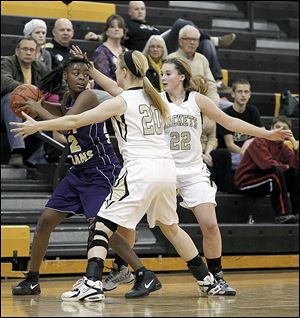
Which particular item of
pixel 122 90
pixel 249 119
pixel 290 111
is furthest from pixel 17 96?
pixel 290 111

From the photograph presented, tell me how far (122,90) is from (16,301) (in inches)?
66.5

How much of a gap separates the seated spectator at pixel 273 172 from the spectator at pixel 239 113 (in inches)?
11.0

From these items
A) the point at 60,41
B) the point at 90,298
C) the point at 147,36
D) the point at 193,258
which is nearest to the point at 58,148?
the point at 60,41

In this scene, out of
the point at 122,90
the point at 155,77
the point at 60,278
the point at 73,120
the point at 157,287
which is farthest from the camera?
the point at 155,77

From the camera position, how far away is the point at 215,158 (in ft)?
32.6

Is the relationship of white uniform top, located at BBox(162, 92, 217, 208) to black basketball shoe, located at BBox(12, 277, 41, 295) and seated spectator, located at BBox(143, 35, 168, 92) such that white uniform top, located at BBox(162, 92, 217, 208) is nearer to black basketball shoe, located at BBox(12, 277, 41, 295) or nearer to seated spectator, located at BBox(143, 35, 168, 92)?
black basketball shoe, located at BBox(12, 277, 41, 295)

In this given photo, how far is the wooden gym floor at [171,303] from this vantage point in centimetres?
527

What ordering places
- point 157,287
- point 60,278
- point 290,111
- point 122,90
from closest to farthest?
1. point 157,287
2. point 122,90
3. point 60,278
4. point 290,111

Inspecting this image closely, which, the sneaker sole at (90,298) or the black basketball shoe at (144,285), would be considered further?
the black basketball shoe at (144,285)

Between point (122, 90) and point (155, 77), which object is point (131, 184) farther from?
point (155, 77)

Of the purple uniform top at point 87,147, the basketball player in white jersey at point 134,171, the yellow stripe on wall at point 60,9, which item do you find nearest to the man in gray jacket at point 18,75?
the yellow stripe on wall at point 60,9

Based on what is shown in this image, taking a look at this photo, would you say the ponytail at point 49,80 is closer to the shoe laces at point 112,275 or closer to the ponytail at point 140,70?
the ponytail at point 140,70

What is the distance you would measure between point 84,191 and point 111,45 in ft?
12.3

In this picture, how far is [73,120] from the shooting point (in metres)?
5.89
